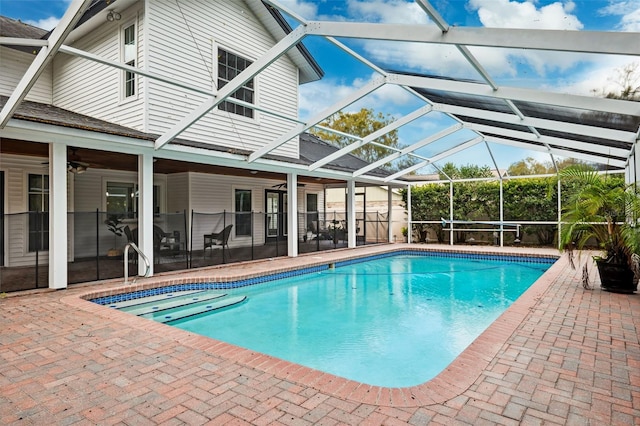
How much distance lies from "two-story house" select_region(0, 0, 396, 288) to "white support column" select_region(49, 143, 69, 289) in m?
0.02

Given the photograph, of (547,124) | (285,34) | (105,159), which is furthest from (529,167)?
(105,159)

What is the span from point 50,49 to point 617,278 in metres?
8.87

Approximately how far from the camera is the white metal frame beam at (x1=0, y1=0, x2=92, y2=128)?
414cm

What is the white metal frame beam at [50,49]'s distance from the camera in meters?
4.14

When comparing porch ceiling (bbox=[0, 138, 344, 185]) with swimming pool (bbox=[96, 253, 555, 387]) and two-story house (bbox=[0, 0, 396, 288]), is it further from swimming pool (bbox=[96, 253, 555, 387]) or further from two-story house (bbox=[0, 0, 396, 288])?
swimming pool (bbox=[96, 253, 555, 387])

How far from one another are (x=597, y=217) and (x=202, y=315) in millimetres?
6865

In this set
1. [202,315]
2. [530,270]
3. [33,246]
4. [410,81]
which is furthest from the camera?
[530,270]

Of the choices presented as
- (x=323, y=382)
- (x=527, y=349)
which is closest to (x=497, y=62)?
(x=527, y=349)

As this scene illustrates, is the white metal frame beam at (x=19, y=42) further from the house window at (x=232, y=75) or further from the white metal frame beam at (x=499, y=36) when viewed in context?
the house window at (x=232, y=75)

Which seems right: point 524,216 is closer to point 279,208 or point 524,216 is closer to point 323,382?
point 279,208

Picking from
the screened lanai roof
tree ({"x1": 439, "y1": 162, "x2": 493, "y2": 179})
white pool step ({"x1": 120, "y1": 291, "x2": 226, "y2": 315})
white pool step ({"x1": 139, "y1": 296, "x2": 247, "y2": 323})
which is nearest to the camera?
the screened lanai roof

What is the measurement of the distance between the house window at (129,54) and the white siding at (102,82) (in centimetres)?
14

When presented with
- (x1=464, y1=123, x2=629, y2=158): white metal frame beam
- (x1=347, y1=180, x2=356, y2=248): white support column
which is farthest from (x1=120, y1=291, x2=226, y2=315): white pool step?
(x1=464, y1=123, x2=629, y2=158): white metal frame beam

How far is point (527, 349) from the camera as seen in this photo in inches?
143
